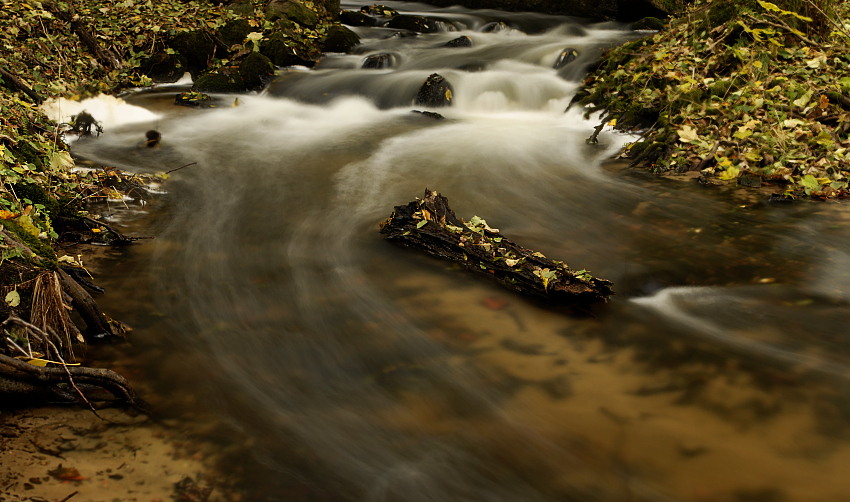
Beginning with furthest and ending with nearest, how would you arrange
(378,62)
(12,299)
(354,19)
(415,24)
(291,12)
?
(354,19)
(415,24)
(291,12)
(378,62)
(12,299)

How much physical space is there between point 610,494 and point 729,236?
127 inches

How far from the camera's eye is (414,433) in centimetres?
271

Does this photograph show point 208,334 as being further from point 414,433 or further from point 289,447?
point 414,433

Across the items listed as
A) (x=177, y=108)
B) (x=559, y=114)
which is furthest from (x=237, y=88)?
(x=559, y=114)

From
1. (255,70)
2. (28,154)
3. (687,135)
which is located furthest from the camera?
(255,70)

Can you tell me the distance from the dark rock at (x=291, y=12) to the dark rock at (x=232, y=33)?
83 centimetres

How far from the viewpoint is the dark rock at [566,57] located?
1055cm

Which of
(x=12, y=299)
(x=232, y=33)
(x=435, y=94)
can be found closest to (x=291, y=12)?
(x=232, y=33)

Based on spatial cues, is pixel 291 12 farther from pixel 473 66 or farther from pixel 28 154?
pixel 28 154

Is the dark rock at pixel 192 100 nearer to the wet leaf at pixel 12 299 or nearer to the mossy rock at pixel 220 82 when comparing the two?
the mossy rock at pixel 220 82

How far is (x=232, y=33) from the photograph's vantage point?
12.0 meters

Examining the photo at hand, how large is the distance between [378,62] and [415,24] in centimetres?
366

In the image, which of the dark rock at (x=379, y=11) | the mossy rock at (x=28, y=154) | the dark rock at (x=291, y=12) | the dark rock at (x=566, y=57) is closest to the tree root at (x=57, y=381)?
the mossy rock at (x=28, y=154)

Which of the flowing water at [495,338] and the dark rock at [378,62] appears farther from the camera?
the dark rock at [378,62]
